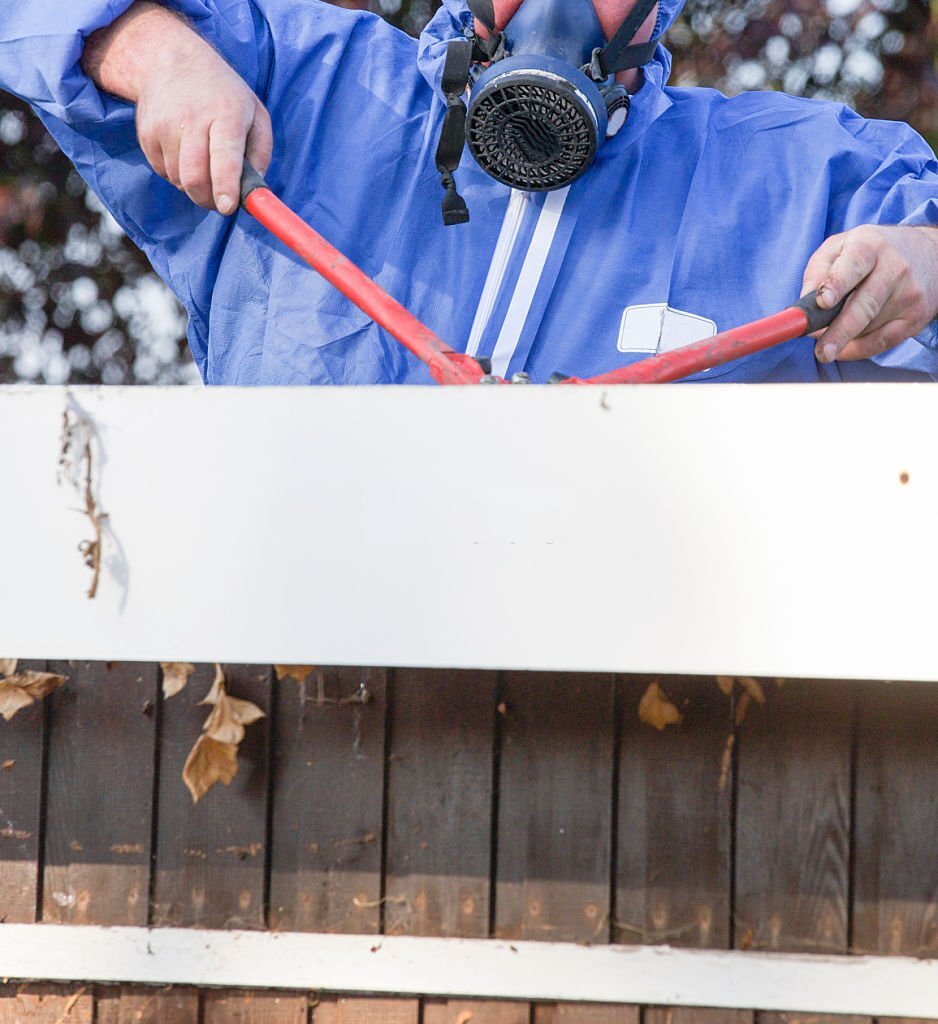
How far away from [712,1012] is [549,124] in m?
1.12

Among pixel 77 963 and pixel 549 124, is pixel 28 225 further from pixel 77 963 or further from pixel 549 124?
pixel 77 963

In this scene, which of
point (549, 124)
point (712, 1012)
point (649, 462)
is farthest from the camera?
point (549, 124)

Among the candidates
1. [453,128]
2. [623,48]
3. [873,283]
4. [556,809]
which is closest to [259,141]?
[453,128]

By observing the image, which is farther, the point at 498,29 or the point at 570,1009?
the point at 498,29

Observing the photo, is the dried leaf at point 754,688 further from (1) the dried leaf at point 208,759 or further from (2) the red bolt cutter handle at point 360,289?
(1) the dried leaf at point 208,759

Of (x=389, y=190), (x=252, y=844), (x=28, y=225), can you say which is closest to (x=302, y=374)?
(x=389, y=190)

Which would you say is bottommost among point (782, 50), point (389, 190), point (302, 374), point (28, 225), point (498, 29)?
point (302, 374)

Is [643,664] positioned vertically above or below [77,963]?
above

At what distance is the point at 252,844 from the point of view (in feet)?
4.09

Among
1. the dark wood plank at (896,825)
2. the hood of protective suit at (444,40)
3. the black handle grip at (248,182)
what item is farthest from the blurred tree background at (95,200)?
the dark wood plank at (896,825)

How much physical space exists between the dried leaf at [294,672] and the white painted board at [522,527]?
293 millimetres

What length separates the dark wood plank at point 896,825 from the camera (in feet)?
3.87

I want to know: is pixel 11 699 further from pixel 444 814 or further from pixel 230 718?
pixel 444 814

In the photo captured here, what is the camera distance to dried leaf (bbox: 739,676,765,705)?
119cm
